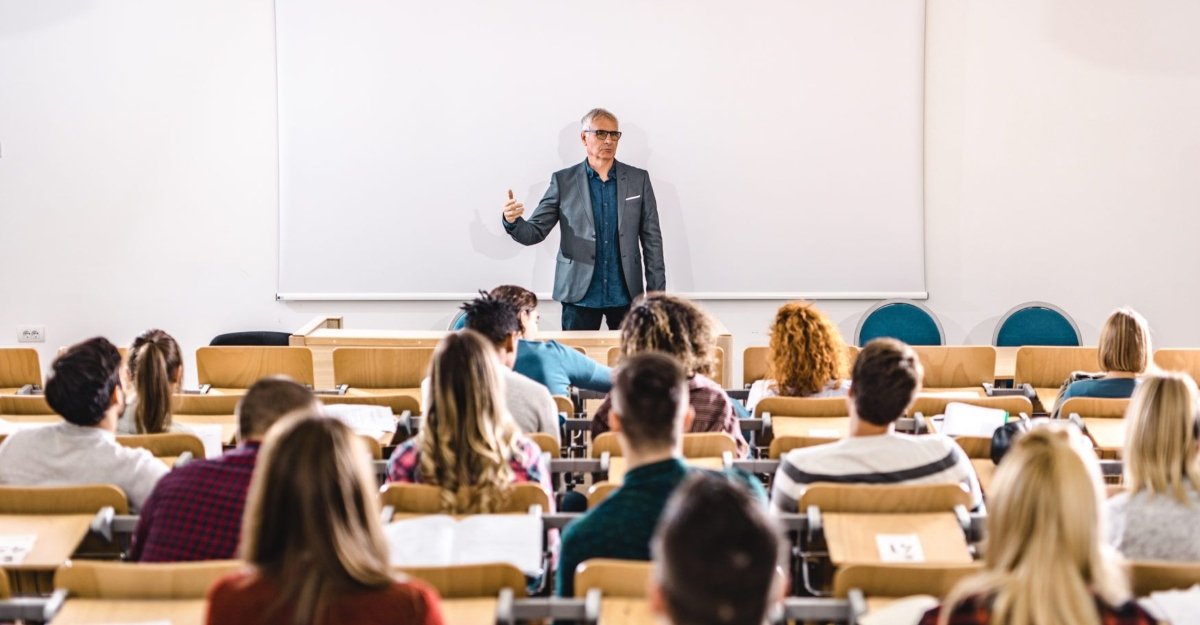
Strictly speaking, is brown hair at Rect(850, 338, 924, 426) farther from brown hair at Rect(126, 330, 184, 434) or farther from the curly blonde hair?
brown hair at Rect(126, 330, 184, 434)

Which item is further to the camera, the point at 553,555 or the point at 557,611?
the point at 553,555

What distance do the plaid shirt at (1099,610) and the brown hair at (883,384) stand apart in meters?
1.28

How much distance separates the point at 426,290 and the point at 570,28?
1882 millimetres

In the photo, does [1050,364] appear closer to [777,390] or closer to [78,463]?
[777,390]

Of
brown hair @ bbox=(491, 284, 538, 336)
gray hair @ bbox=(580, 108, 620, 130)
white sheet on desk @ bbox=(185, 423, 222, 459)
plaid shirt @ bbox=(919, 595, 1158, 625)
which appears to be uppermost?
gray hair @ bbox=(580, 108, 620, 130)

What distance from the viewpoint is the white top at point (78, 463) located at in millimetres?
3625

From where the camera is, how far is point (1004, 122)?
7.87 metres

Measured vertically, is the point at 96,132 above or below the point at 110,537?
above

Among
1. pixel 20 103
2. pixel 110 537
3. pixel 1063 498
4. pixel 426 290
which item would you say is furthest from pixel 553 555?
pixel 20 103

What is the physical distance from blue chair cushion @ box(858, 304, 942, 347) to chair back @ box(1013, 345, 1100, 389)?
6.19 feet

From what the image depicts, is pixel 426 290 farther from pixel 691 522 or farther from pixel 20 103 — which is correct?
pixel 691 522

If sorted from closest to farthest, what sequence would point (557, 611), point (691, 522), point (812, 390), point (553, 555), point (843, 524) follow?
1. point (691, 522)
2. point (557, 611)
3. point (843, 524)
4. point (553, 555)
5. point (812, 390)

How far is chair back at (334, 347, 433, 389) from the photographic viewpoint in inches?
215

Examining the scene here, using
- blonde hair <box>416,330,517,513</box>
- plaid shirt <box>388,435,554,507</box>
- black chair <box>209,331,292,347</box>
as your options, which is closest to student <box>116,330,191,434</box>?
plaid shirt <box>388,435,554,507</box>
